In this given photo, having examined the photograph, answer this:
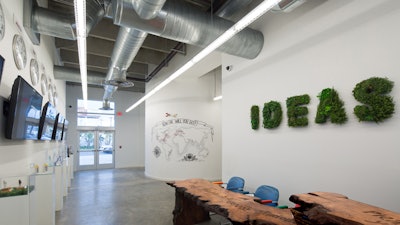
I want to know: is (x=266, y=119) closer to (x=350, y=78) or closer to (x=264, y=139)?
(x=264, y=139)

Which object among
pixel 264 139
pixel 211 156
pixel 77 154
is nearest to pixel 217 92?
pixel 211 156

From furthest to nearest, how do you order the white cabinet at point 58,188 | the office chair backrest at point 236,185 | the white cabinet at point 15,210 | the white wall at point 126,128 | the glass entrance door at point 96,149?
the white wall at point 126,128 → the glass entrance door at point 96,149 → the white cabinet at point 58,188 → the office chair backrest at point 236,185 → the white cabinet at point 15,210

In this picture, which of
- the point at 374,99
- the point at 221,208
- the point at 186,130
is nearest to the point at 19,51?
the point at 221,208

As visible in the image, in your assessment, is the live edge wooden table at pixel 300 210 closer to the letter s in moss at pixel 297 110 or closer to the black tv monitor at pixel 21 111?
the letter s in moss at pixel 297 110

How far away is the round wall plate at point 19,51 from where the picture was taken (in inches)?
106

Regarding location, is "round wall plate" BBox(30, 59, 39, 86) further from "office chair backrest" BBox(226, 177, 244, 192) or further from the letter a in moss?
the letter a in moss

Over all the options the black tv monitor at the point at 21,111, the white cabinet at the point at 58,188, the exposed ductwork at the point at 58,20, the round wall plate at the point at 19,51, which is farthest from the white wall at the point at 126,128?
the black tv monitor at the point at 21,111

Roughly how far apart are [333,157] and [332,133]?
0.29m

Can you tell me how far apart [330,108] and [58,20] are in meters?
4.10


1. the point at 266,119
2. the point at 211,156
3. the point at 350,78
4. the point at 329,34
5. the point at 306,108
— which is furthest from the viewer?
the point at 211,156

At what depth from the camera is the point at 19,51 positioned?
2.83m

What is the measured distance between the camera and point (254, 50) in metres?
3.73

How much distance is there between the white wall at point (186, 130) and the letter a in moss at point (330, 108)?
487cm

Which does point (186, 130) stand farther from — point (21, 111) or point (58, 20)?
point (21, 111)
